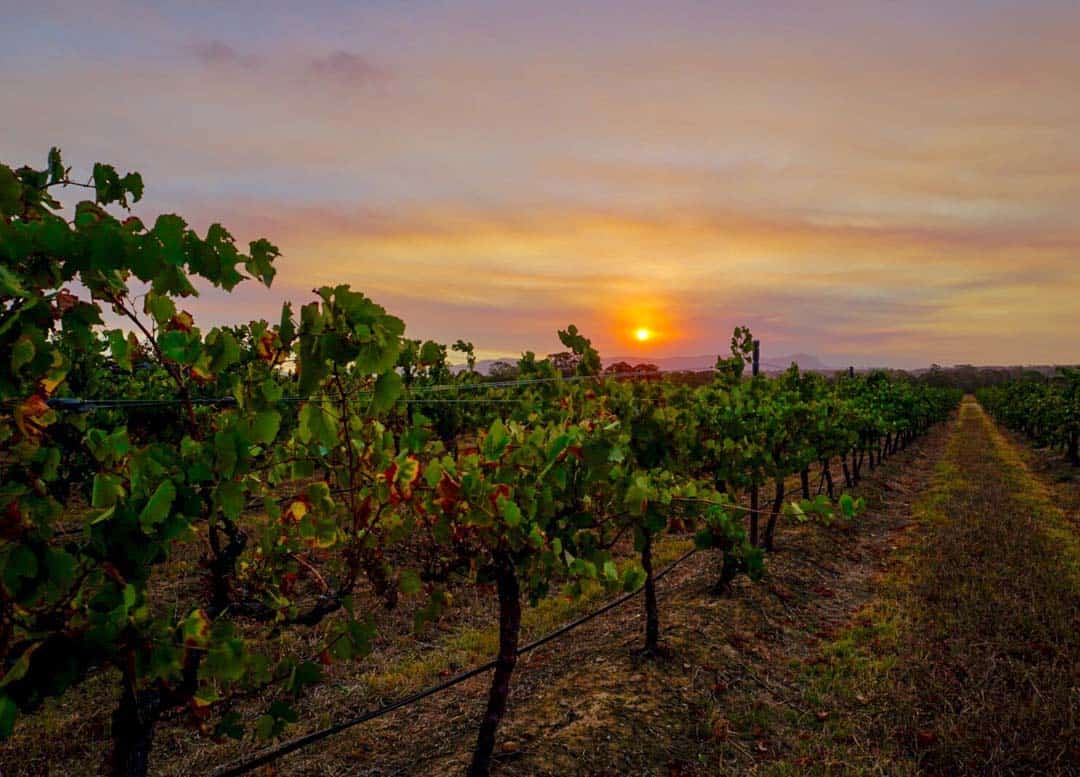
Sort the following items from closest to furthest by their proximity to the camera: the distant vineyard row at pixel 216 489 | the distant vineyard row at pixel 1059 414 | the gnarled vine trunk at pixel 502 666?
the distant vineyard row at pixel 216 489
the gnarled vine trunk at pixel 502 666
the distant vineyard row at pixel 1059 414

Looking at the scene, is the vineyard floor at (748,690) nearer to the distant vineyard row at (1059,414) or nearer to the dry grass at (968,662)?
the dry grass at (968,662)

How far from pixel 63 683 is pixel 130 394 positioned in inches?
576

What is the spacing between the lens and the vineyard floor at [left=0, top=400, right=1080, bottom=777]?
541cm

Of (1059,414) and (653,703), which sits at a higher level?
(1059,414)

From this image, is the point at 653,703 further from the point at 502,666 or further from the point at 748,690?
the point at 502,666

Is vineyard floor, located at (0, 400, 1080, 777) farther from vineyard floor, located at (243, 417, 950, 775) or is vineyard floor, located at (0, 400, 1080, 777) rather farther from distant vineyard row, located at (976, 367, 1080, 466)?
distant vineyard row, located at (976, 367, 1080, 466)

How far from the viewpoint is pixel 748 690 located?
6.67 m

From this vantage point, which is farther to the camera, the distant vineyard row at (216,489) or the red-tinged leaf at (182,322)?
the red-tinged leaf at (182,322)

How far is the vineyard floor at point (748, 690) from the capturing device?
5.41 meters

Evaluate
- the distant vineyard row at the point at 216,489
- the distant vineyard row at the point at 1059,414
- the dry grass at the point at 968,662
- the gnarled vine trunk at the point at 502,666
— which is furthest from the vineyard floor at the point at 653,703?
the distant vineyard row at the point at 1059,414

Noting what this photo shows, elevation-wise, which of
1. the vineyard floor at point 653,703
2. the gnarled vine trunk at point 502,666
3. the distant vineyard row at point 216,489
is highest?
the distant vineyard row at point 216,489

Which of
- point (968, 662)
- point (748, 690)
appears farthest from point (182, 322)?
point (968, 662)

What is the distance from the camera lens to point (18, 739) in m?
5.89

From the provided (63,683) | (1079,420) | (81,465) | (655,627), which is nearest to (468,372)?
(81,465)
